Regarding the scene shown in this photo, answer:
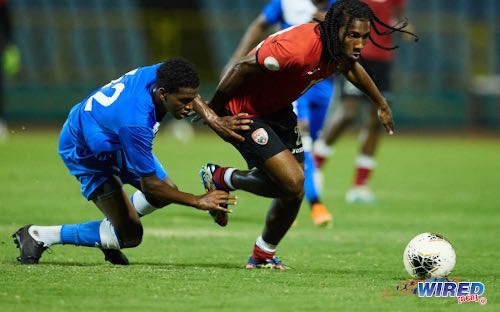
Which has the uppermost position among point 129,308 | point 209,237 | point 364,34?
point 364,34

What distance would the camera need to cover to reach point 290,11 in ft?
Answer: 36.9

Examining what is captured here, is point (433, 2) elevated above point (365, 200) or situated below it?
above

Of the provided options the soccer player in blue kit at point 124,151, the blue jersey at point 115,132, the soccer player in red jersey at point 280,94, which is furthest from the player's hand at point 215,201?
the blue jersey at point 115,132

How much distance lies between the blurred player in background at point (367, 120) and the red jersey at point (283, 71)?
539cm

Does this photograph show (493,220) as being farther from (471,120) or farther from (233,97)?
(471,120)

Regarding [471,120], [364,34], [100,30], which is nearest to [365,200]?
[364,34]

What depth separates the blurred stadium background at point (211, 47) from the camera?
2653cm

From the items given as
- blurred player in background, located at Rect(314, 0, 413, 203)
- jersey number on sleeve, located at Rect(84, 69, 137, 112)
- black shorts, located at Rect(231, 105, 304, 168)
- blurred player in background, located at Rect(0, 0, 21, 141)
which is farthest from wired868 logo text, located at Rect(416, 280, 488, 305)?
blurred player in background, located at Rect(0, 0, 21, 141)

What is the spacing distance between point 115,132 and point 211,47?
20.7m

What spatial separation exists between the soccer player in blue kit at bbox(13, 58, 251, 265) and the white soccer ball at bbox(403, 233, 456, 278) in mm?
1315

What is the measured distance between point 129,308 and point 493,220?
6616mm

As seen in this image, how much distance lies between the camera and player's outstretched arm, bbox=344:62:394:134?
802 cm

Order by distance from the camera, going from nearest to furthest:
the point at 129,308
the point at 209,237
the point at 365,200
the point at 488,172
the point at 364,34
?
1. the point at 129,308
2. the point at 364,34
3. the point at 209,237
4. the point at 365,200
5. the point at 488,172

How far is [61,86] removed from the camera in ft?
86.3
